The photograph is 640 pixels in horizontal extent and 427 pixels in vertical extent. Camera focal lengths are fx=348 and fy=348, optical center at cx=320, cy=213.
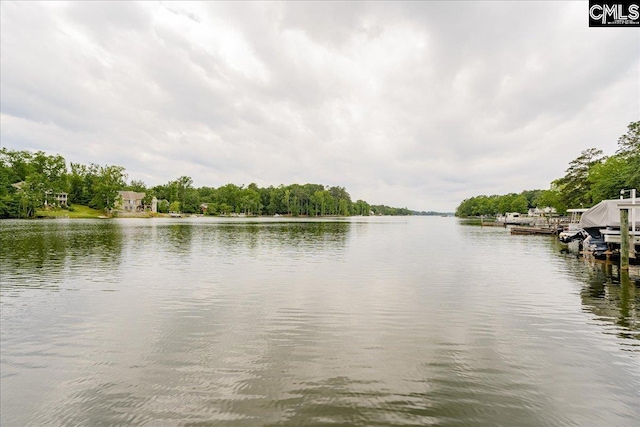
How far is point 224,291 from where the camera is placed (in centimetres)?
1634

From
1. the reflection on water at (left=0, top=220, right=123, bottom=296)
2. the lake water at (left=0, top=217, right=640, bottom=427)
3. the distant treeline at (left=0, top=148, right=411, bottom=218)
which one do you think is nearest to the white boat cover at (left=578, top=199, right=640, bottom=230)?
the lake water at (left=0, top=217, right=640, bottom=427)

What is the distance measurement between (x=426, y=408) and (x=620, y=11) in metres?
21.4

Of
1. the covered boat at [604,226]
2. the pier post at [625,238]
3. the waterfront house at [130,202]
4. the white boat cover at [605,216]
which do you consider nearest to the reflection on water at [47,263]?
the pier post at [625,238]

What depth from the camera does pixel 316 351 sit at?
368 inches

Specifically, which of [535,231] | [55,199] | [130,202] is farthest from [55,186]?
[535,231]

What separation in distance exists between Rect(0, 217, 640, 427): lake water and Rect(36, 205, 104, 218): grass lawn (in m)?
121

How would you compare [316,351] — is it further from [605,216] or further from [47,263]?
[605,216]

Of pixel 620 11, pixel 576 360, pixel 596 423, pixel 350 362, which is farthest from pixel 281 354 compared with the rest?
pixel 620 11

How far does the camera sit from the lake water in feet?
21.7

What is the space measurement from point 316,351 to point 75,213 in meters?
149

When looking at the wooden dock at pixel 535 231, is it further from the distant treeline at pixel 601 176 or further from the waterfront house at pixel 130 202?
the waterfront house at pixel 130 202

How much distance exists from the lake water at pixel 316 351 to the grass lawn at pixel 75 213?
4754 inches

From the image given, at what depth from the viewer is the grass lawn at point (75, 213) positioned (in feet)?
380

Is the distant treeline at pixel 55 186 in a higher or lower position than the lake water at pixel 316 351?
higher
